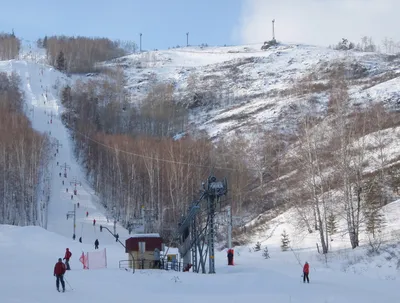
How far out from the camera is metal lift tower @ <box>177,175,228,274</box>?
2620 cm

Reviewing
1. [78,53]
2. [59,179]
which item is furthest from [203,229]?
[78,53]

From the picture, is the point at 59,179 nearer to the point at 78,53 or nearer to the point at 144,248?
the point at 144,248

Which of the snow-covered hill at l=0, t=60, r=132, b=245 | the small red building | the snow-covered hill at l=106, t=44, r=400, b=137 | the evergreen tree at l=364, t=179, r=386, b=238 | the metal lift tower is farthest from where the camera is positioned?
the snow-covered hill at l=106, t=44, r=400, b=137

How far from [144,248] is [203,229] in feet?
13.9

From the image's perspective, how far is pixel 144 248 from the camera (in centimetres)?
2891

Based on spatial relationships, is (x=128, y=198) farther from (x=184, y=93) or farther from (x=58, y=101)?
(x=184, y=93)

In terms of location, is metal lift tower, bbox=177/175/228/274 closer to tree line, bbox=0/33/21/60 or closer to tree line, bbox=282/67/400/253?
tree line, bbox=282/67/400/253

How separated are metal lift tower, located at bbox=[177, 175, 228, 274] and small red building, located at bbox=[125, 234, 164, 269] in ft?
6.87

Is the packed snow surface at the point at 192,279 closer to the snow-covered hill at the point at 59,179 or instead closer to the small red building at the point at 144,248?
the small red building at the point at 144,248

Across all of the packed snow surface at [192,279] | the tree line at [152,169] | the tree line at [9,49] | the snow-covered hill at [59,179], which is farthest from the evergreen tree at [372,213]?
the tree line at [9,49]

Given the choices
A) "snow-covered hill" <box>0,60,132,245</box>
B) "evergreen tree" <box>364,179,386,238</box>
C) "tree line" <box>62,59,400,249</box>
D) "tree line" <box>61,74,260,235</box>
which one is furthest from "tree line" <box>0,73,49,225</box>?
"evergreen tree" <box>364,179,386,238</box>

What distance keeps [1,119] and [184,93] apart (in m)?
59.6

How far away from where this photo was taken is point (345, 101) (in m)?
30.4

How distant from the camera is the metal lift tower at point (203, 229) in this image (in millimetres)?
26203
